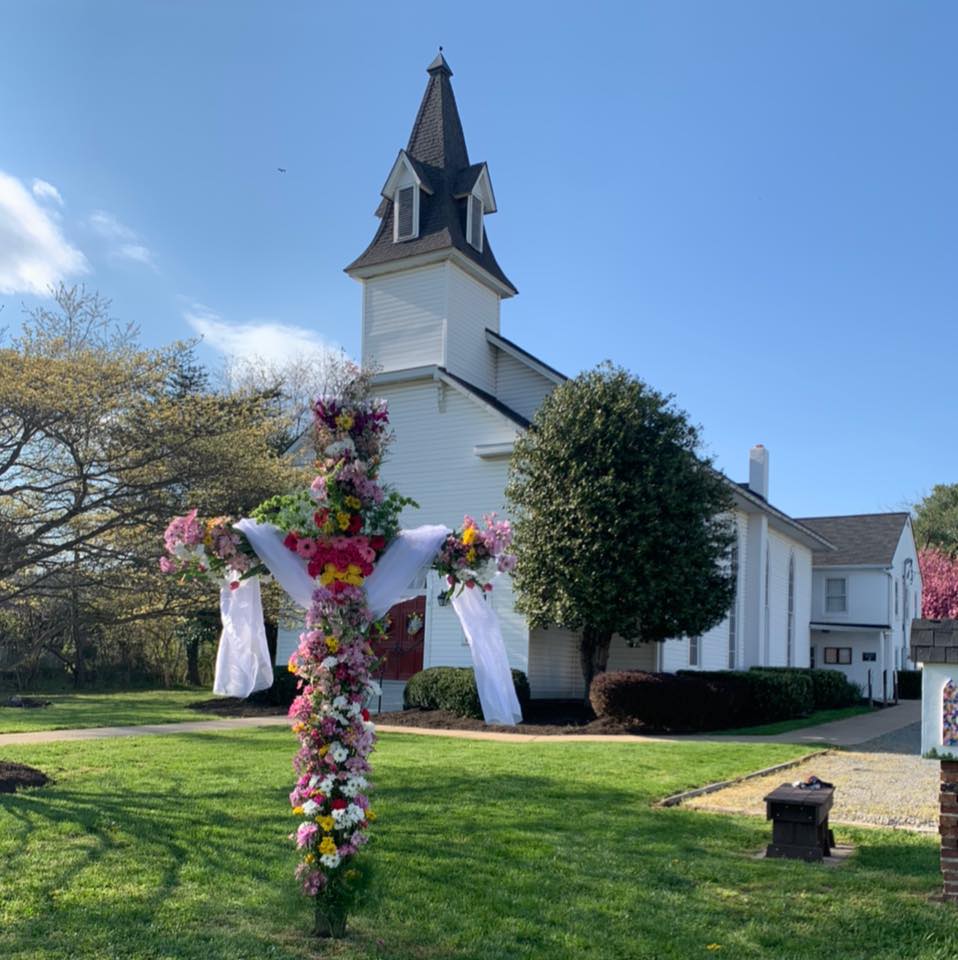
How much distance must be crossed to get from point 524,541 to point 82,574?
879 cm

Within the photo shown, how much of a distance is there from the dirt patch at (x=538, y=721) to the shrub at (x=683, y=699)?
0.33 meters

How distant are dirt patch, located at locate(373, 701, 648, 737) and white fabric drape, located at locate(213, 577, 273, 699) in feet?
34.5

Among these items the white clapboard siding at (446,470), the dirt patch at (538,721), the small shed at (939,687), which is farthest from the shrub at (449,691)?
the small shed at (939,687)

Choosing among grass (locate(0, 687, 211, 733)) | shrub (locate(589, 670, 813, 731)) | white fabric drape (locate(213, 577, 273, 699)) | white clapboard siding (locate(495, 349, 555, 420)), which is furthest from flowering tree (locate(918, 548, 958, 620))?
white fabric drape (locate(213, 577, 273, 699))

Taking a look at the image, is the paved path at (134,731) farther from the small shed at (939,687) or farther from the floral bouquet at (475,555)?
the small shed at (939,687)

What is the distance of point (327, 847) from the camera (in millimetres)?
5574

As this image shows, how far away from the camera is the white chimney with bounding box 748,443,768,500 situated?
103ft

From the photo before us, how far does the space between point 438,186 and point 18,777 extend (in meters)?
17.7

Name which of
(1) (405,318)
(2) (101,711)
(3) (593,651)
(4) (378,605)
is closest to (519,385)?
(1) (405,318)

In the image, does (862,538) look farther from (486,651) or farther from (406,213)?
(486,651)

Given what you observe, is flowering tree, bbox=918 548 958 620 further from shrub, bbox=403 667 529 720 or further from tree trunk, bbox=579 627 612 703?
shrub, bbox=403 667 529 720

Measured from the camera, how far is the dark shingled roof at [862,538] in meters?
35.9

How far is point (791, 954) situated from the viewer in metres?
5.46

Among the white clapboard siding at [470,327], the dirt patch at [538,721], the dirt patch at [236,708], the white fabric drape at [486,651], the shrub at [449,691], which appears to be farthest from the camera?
the white clapboard siding at [470,327]
